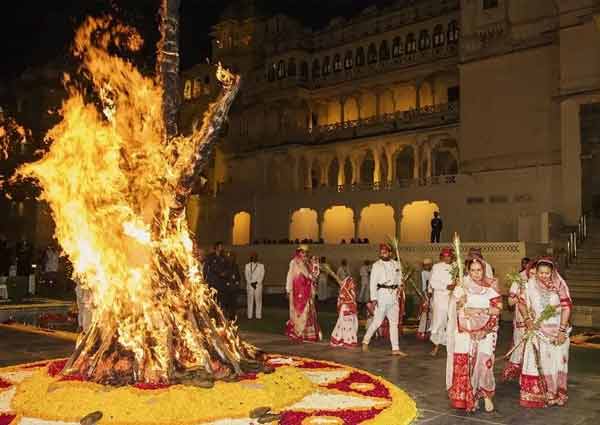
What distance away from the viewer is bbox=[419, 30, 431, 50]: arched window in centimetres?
4016

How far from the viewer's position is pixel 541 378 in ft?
25.8

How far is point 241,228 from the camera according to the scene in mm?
47344

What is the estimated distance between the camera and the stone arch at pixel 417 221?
3772 centimetres

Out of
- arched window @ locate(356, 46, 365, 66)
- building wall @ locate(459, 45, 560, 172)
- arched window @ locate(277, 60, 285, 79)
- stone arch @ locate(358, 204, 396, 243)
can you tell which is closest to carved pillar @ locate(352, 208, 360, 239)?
stone arch @ locate(358, 204, 396, 243)

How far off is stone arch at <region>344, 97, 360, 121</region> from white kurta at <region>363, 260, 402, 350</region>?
34.3 m

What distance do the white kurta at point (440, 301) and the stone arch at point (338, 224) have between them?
2821cm

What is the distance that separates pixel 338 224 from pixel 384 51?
41.6ft

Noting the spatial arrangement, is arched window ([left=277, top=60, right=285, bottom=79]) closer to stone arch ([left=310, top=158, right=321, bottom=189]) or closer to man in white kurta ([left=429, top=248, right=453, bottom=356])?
stone arch ([left=310, top=158, right=321, bottom=189])

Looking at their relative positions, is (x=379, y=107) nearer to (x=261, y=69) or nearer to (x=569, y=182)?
(x=261, y=69)

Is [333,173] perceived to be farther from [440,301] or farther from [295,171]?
[440,301]

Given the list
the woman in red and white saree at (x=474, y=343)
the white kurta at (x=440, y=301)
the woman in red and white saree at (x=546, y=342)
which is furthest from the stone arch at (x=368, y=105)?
the woman in red and white saree at (x=474, y=343)

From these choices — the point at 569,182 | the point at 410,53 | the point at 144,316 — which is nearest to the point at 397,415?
the point at 144,316

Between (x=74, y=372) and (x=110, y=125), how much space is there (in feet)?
11.4

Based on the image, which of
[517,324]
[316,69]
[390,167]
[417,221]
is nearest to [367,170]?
[390,167]
